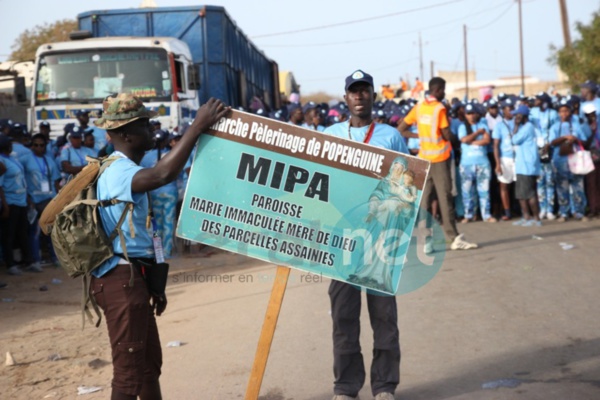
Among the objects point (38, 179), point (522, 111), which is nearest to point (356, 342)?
point (38, 179)

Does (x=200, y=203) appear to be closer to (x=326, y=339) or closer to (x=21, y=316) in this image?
(x=326, y=339)

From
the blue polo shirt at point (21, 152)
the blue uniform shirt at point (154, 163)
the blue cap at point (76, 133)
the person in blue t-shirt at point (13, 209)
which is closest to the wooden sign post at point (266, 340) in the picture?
the blue uniform shirt at point (154, 163)

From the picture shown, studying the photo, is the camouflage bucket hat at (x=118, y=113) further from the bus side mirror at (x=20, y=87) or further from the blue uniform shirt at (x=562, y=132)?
the blue uniform shirt at (x=562, y=132)

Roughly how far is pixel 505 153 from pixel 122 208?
11.6 meters

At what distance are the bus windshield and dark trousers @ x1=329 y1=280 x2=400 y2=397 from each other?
32.8ft

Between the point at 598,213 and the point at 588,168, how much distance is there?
3.45ft

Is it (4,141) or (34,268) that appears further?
(34,268)

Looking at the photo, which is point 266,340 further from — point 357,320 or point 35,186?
point 35,186

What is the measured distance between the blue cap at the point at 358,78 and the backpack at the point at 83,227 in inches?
69.2

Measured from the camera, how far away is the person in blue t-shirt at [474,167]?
15.2m

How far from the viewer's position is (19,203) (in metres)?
12.1

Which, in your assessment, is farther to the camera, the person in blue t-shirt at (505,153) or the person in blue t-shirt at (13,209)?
the person in blue t-shirt at (505,153)

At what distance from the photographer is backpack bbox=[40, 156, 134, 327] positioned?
432cm

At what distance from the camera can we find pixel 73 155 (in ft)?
43.8
